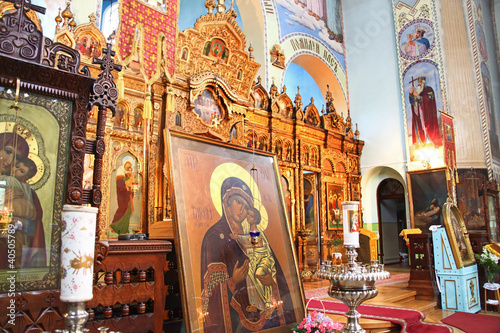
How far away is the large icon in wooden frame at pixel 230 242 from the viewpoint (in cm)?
267

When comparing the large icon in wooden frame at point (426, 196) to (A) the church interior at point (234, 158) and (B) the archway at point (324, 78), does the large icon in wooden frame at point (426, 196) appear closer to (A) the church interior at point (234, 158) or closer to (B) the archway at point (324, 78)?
(A) the church interior at point (234, 158)

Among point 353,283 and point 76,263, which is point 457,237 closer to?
point 353,283

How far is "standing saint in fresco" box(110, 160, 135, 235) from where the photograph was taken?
268 inches

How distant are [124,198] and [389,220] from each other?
1118cm

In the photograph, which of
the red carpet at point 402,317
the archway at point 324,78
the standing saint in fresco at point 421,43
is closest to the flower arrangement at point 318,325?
the red carpet at point 402,317

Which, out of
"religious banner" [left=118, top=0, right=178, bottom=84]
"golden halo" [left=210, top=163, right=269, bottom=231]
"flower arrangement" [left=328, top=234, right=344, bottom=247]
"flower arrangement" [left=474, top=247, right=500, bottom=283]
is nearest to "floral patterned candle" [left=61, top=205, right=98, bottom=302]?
"golden halo" [left=210, top=163, right=269, bottom=231]

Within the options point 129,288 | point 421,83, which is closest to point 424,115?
point 421,83

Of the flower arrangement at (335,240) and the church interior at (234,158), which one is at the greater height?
the church interior at (234,158)

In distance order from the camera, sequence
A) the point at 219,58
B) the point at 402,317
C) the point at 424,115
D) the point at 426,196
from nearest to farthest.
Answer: the point at 402,317
the point at 219,58
the point at 426,196
the point at 424,115

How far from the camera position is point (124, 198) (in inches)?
275

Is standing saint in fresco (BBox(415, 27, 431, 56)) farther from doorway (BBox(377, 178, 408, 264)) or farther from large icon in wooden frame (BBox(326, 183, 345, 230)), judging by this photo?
large icon in wooden frame (BBox(326, 183, 345, 230))

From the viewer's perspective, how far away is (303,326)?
9.11 feet

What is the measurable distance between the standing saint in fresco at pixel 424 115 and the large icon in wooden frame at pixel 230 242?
10.7m

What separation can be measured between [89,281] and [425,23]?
14.4 meters
